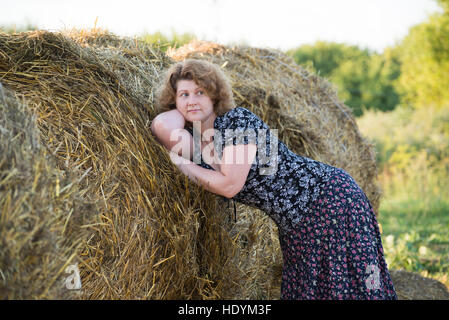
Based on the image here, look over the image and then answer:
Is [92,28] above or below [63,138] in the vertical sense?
above

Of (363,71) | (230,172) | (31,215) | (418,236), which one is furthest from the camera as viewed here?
(363,71)

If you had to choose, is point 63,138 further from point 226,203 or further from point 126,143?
point 226,203

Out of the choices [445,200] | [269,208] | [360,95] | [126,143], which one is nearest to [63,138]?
[126,143]

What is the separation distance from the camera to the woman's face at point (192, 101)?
102 inches

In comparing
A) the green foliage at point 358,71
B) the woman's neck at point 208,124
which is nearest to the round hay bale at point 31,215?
the woman's neck at point 208,124

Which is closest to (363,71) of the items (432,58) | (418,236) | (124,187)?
(432,58)

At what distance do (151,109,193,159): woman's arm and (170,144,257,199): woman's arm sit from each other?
173mm

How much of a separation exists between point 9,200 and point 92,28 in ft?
8.01

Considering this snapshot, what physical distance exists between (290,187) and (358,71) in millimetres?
31896

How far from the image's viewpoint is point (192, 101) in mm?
2588

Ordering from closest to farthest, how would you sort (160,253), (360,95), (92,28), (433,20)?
1. (160,253)
2. (92,28)
3. (433,20)
4. (360,95)

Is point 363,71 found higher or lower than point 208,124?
higher

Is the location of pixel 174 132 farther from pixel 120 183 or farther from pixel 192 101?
pixel 120 183
